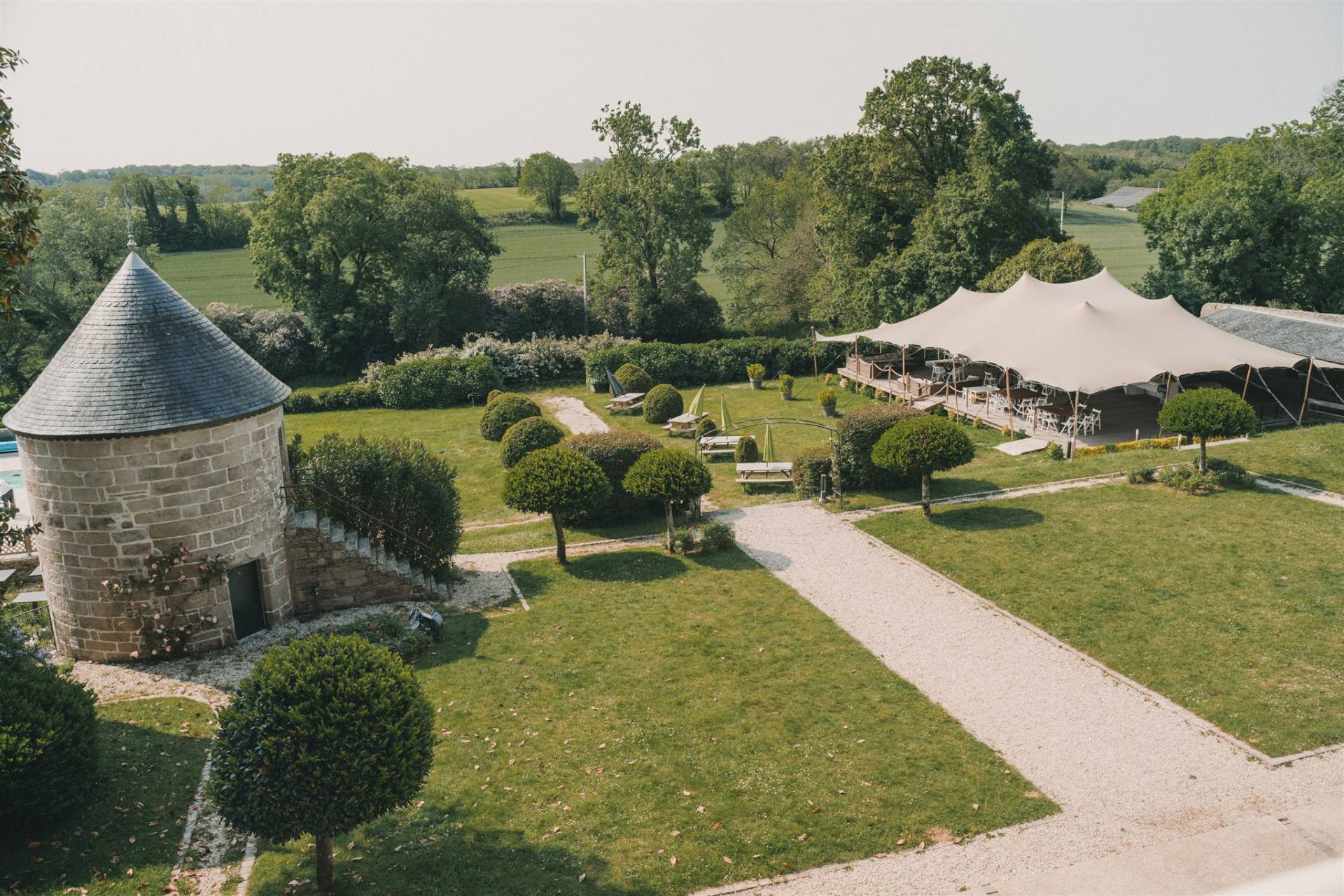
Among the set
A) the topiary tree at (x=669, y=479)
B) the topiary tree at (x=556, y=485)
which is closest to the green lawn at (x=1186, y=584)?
the topiary tree at (x=669, y=479)

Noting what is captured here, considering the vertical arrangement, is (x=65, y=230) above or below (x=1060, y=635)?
above

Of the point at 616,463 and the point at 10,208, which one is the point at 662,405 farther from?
the point at 10,208

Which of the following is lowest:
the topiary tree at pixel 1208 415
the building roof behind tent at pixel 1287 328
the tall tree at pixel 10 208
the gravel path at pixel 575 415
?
the gravel path at pixel 575 415

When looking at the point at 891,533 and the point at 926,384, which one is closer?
the point at 891,533

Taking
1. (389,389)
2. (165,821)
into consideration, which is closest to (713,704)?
(165,821)

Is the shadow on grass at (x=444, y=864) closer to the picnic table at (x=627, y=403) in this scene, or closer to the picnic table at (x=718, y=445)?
the picnic table at (x=718, y=445)

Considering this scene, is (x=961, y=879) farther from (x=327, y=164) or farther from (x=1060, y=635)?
(x=327, y=164)

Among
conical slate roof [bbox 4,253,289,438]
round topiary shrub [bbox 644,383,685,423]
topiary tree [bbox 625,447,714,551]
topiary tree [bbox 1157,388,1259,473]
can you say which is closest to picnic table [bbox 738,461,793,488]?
topiary tree [bbox 625,447,714,551]
